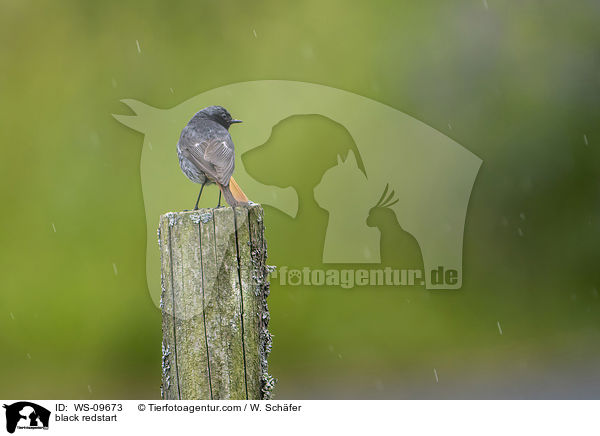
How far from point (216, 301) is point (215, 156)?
A: 0.67m

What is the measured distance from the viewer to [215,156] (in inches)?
92.7

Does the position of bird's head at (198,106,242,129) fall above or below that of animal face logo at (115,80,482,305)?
below

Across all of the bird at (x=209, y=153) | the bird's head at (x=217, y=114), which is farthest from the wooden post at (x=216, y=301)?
the bird's head at (x=217, y=114)

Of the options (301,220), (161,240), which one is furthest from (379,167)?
(161,240)

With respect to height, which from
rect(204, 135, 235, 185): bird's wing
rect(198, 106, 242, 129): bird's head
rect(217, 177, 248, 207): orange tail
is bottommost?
rect(217, 177, 248, 207): orange tail

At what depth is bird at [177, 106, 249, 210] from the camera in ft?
7.41

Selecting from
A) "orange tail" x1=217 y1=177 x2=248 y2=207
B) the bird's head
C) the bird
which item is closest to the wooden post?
"orange tail" x1=217 y1=177 x2=248 y2=207
